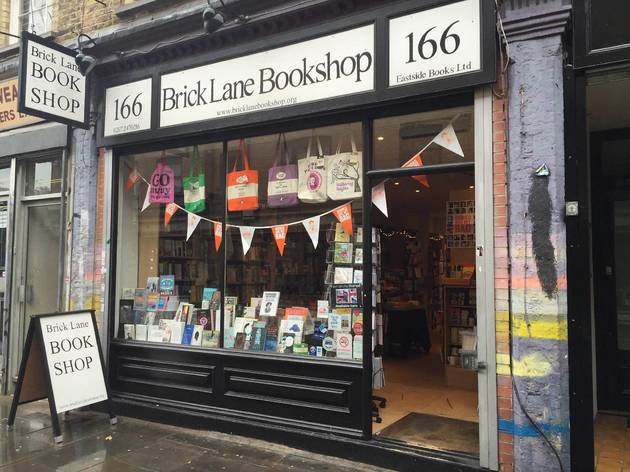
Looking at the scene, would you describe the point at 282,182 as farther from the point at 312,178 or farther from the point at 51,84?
the point at 51,84

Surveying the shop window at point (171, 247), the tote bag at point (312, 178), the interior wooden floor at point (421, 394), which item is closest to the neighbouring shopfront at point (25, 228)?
the shop window at point (171, 247)

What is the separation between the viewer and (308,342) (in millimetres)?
5531

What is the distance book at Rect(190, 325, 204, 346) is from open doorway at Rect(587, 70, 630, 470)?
4621 millimetres

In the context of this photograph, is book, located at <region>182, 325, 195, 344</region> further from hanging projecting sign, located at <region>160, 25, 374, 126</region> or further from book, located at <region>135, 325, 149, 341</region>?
hanging projecting sign, located at <region>160, 25, 374, 126</region>

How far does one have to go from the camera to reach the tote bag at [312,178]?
5582mm

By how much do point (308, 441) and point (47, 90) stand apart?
4984 mm

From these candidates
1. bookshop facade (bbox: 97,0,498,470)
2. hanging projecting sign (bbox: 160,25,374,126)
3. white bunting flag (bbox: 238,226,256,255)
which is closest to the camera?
bookshop facade (bbox: 97,0,498,470)

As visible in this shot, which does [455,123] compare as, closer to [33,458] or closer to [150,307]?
[150,307]

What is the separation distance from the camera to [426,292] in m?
11.3

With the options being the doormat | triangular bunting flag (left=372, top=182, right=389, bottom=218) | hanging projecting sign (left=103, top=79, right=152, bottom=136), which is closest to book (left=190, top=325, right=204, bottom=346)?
the doormat

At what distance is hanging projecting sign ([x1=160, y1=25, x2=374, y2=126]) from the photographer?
4949 millimetres

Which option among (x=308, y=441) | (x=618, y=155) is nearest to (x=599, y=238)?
(x=618, y=155)

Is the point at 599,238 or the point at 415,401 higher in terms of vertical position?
the point at 599,238

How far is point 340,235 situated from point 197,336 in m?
2.23
